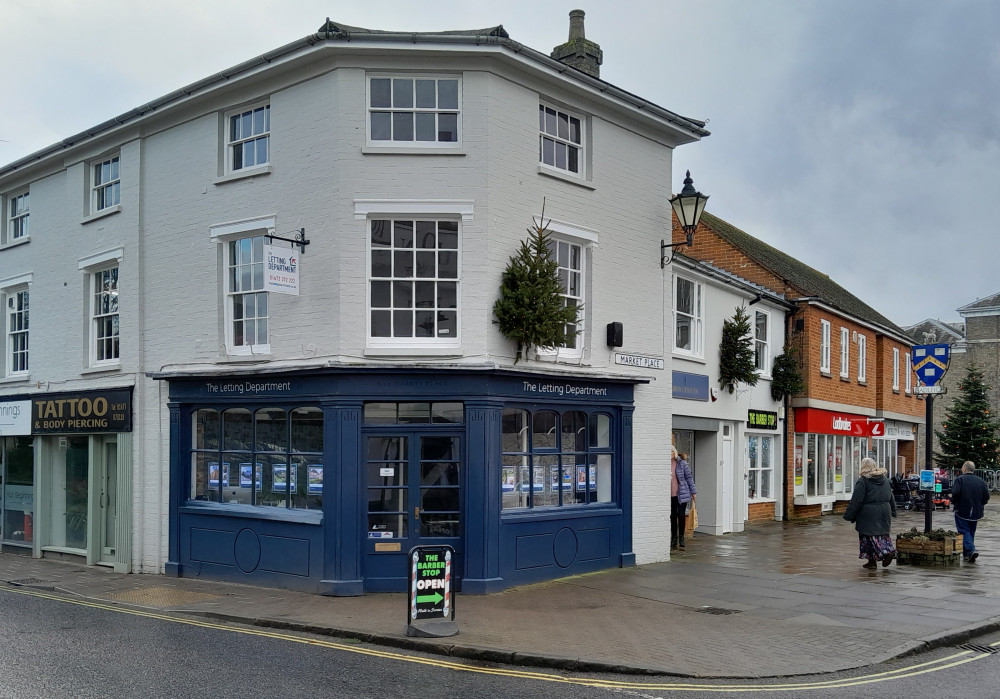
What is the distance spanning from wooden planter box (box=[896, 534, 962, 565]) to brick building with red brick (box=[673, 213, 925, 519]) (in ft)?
25.9

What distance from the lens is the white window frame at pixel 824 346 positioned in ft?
82.7

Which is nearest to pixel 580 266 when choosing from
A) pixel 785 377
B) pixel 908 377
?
pixel 785 377

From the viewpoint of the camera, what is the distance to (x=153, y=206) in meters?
16.4

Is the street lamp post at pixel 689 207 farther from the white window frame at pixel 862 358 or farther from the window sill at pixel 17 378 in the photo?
the white window frame at pixel 862 358

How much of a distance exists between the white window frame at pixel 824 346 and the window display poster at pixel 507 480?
1381cm

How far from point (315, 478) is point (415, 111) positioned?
5381mm

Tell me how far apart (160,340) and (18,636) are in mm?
6632

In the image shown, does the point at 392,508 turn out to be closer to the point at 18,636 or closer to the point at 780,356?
the point at 18,636

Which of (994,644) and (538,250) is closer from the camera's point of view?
(994,644)

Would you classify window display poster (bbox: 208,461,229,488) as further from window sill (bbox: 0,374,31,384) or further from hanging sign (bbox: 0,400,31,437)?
window sill (bbox: 0,374,31,384)

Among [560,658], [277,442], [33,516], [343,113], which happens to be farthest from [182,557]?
[560,658]

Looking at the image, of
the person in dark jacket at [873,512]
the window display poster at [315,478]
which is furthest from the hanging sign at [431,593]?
the person in dark jacket at [873,512]

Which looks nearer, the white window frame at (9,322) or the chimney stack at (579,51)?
the chimney stack at (579,51)

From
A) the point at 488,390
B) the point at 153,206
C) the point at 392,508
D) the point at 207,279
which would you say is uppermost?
the point at 153,206
